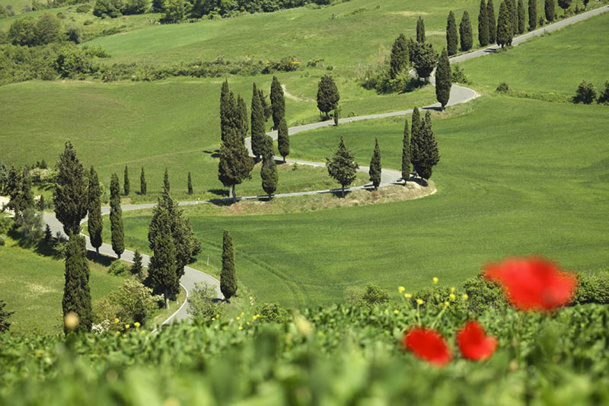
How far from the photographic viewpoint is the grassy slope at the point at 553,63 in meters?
125

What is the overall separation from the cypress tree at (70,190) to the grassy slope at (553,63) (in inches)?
3154

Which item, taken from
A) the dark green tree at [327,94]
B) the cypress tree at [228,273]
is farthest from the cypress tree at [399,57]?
the cypress tree at [228,273]

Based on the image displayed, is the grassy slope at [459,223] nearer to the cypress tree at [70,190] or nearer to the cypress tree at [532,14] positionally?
the cypress tree at [70,190]

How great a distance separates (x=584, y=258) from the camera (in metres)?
58.2

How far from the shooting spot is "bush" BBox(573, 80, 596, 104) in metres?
114

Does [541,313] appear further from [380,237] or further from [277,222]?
[277,222]

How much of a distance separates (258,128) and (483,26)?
227 ft

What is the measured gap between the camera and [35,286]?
6084cm

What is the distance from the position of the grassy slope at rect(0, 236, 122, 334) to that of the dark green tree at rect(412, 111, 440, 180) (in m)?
39.3

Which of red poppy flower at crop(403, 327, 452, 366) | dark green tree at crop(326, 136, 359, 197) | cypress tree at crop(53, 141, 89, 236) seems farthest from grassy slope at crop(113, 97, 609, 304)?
red poppy flower at crop(403, 327, 452, 366)

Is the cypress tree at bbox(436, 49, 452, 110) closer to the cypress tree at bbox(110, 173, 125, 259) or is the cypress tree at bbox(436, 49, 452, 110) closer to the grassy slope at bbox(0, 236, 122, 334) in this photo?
the cypress tree at bbox(110, 173, 125, 259)

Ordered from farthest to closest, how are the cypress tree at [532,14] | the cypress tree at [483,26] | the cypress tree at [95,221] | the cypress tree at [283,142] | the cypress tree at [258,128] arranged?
the cypress tree at [532,14], the cypress tree at [483,26], the cypress tree at [283,142], the cypress tree at [258,128], the cypress tree at [95,221]

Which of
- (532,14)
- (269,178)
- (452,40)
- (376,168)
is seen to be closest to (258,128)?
(269,178)

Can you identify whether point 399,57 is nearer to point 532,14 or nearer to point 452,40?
point 452,40
